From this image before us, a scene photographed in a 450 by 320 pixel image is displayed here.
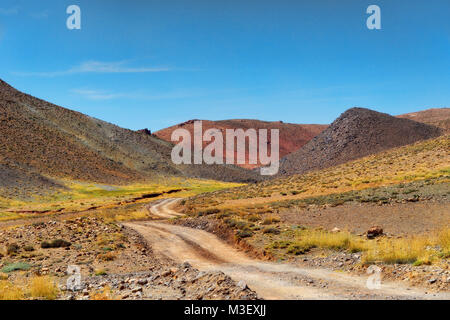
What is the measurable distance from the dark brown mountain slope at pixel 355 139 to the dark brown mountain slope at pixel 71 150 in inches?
1781

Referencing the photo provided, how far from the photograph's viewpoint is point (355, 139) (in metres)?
88.2

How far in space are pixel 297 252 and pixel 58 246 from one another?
11.7 meters

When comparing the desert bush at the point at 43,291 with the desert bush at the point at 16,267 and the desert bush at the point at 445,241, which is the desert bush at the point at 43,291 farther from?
the desert bush at the point at 445,241

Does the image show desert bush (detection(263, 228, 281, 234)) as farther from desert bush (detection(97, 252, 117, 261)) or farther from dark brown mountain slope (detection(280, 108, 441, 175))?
dark brown mountain slope (detection(280, 108, 441, 175))

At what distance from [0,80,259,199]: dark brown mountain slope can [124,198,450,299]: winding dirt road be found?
212ft

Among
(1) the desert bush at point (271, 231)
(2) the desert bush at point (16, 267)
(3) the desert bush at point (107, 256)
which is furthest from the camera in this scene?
(1) the desert bush at point (271, 231)

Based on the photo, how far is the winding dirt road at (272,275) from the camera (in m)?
10.3

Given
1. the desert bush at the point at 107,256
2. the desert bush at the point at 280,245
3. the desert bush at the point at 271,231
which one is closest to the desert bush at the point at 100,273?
the desert bush at the point at 107,256

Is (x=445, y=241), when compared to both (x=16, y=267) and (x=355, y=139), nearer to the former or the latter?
(x=16, y=267)

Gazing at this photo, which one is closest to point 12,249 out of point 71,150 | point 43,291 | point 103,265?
point 103,265

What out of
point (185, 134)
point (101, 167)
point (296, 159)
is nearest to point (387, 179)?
point (296, 159)

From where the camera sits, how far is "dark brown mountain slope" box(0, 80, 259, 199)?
9075 cm
